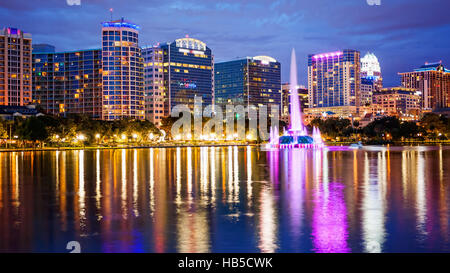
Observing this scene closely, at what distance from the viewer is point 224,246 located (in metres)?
13.3

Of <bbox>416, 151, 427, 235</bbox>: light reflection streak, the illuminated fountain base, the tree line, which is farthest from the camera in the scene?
the tree line

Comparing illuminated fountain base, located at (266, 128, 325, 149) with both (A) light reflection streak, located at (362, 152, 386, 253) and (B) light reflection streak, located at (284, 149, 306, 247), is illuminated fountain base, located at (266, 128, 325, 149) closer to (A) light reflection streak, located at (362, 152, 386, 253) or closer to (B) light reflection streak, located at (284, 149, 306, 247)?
(B) light reflection streak, located at (284, 149, 306, 247)

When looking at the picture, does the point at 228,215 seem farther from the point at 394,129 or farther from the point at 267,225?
the point at 394,129

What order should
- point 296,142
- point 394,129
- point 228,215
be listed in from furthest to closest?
1. point 394,129
2. point 296,142
3. point 228,215

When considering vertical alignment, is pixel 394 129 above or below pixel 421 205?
above

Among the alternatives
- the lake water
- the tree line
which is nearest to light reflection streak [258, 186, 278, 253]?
the lake water

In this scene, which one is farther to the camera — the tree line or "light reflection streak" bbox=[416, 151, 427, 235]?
the tree line

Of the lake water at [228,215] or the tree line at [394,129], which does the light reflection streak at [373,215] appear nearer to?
the lake water at [228,215]

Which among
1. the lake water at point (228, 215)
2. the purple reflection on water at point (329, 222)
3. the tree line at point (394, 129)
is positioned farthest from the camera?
the tree line at point (394, 129)

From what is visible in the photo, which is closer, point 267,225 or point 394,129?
point 267,225

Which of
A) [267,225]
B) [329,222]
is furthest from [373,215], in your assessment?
[267,225]

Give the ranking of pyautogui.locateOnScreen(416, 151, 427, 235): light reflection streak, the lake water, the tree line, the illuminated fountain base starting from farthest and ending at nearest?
1. the tree line
2. the illuminated fountain base
3. pyautogui.locateOnScreen(416, 151, 427, 235): light reflection streak
4. the lake water

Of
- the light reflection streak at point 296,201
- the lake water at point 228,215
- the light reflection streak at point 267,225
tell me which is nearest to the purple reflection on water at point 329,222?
the lake water at point 228,215
